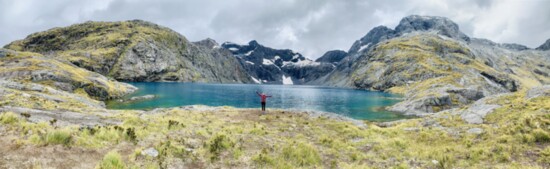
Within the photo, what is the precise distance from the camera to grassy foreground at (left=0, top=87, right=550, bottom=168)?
12492mm

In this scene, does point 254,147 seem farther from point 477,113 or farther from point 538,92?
point 538,92

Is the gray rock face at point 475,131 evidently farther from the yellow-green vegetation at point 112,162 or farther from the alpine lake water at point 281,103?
the alpine lake water at point 281,103

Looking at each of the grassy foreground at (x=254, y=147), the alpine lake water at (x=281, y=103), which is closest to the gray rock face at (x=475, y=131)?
the grassy foreground at (x=254, y=147)

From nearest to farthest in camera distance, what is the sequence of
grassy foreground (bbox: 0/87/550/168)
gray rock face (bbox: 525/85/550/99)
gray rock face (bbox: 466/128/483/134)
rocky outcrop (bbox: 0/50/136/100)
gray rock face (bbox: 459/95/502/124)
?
grassy foreground (bbox: 0/87/550/168) → gray rock face (bbox: 466/128/483/134) → gray rock face (bbox: 459/95/502/124) → gray rock face (bbox: 525/85/550/99) → rocky outcrop (bbox: 0/50/136/100)

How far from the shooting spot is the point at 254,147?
1838 centimetres

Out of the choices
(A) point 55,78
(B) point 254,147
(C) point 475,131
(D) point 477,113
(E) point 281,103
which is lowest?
(E) point 281,103

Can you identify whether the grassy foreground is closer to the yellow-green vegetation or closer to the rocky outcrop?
the yellow-green vegetation

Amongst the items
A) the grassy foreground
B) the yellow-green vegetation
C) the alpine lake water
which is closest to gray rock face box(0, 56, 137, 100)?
the alpine lake water

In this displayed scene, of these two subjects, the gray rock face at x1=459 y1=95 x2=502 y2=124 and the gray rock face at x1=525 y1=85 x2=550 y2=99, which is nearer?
the gray rock face at x1=459 y1=95 x2=502 y2=124

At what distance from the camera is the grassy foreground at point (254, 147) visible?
41.0 feet

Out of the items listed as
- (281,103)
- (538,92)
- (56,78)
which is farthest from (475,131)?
(56,78)

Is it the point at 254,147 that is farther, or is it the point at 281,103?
the point at 281,103

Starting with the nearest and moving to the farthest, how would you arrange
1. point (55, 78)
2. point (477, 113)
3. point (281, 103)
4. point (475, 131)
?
point (475, 131) → point (477, 113) → point (55, 78) → point (281, 103)

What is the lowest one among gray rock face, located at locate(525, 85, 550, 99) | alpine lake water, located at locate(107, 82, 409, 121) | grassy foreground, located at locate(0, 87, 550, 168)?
alpine lake water, located at locate(107, 82, 409, 121)
